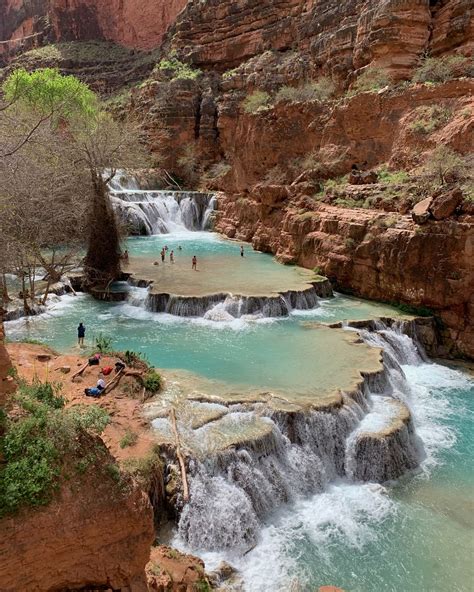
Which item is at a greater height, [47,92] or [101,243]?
[47,92]

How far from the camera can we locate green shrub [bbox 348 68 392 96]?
23750 millimetres

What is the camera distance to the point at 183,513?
8.33 meters

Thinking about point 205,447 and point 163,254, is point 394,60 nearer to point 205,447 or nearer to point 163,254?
point 163,254

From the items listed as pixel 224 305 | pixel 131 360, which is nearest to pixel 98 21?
pixel 224 305

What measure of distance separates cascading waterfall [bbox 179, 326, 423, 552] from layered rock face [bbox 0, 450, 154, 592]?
3.17 metres

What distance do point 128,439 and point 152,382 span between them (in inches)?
82.1

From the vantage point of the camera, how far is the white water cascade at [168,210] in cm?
2891

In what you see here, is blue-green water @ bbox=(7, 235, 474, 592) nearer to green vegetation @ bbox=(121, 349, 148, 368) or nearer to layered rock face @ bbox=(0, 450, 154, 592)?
green vegetation @ bbox=(121, 349, 148, 368)

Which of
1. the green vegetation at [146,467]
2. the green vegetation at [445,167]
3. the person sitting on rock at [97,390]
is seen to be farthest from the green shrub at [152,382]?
the green vegetation at [445,167]

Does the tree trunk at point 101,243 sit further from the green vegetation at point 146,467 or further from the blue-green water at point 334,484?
the green vegetation at point 146,467

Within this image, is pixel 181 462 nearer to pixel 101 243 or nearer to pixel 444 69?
pixel 101 243

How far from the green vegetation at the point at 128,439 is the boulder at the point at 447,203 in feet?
37.8

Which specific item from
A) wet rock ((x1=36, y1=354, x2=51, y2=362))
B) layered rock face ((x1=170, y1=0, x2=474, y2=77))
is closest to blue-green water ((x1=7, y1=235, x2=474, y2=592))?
wet rock ((x1=36, y1=354, x2=51, y2=362))

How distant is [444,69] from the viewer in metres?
21.6
